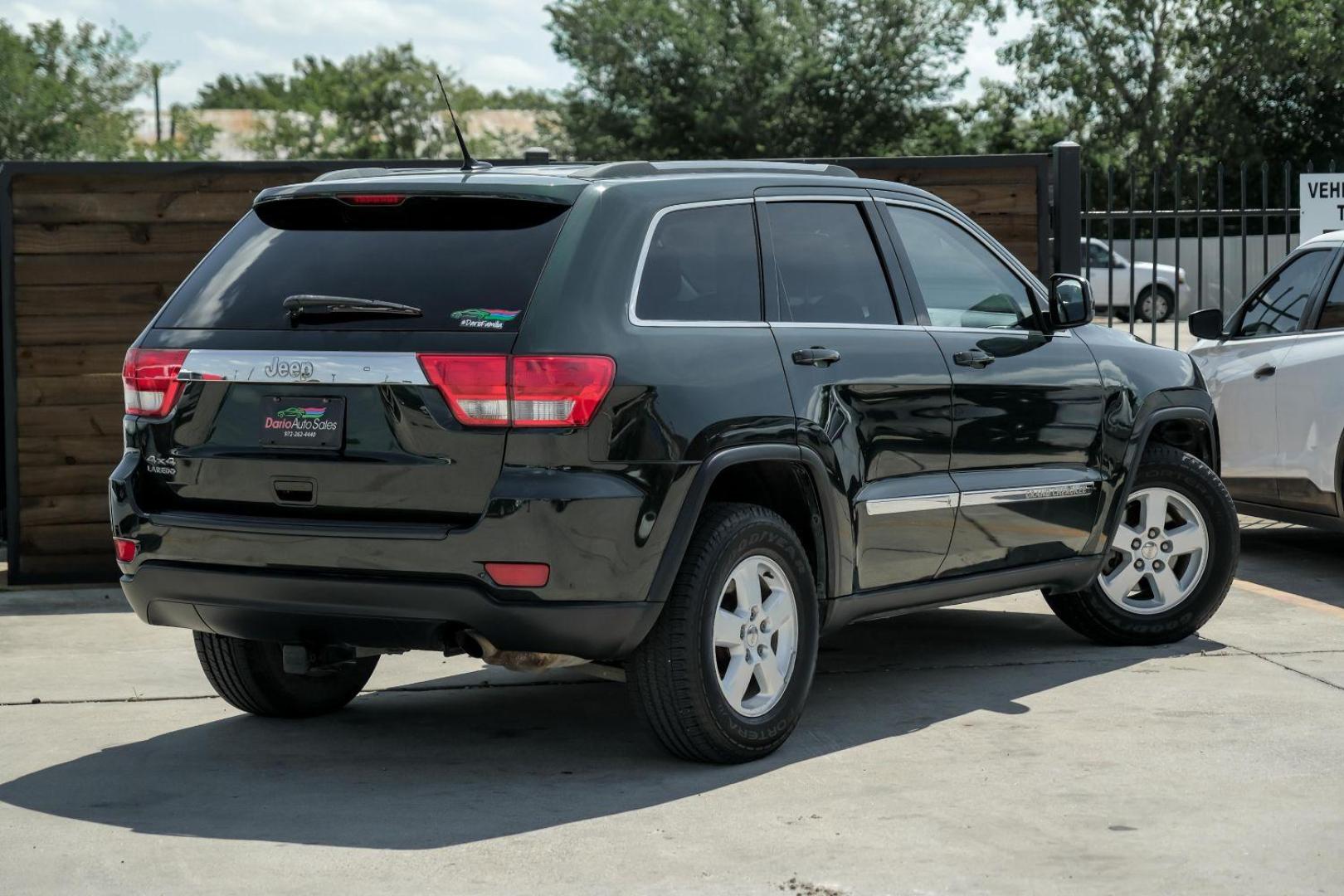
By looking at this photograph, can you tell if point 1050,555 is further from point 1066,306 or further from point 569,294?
point 569,294

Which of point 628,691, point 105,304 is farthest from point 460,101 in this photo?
point 628,691

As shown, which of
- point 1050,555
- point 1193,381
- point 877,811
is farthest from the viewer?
point 1193,381

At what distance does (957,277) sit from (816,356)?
3.59 ft

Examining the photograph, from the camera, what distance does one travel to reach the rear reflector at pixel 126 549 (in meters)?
5.51

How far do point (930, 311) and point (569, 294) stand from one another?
5.75 feet

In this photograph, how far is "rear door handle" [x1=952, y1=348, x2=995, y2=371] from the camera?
6346mm

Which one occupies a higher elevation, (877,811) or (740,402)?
(740,402)

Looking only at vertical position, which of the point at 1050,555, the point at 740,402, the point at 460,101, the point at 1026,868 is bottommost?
the point at 1026,868

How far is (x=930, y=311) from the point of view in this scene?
6406 millimetres

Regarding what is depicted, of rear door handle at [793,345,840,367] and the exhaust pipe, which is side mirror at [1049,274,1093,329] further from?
the exhaust pipe

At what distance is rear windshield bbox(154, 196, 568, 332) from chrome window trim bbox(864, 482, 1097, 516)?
1.47m

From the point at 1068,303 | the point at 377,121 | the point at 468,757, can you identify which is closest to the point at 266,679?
the point at 468,757

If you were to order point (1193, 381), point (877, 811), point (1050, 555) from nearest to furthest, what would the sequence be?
1. point (877, 811)
2. point (1050, 555)
3. point (1193, 381)

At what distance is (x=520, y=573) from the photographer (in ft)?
16.4
